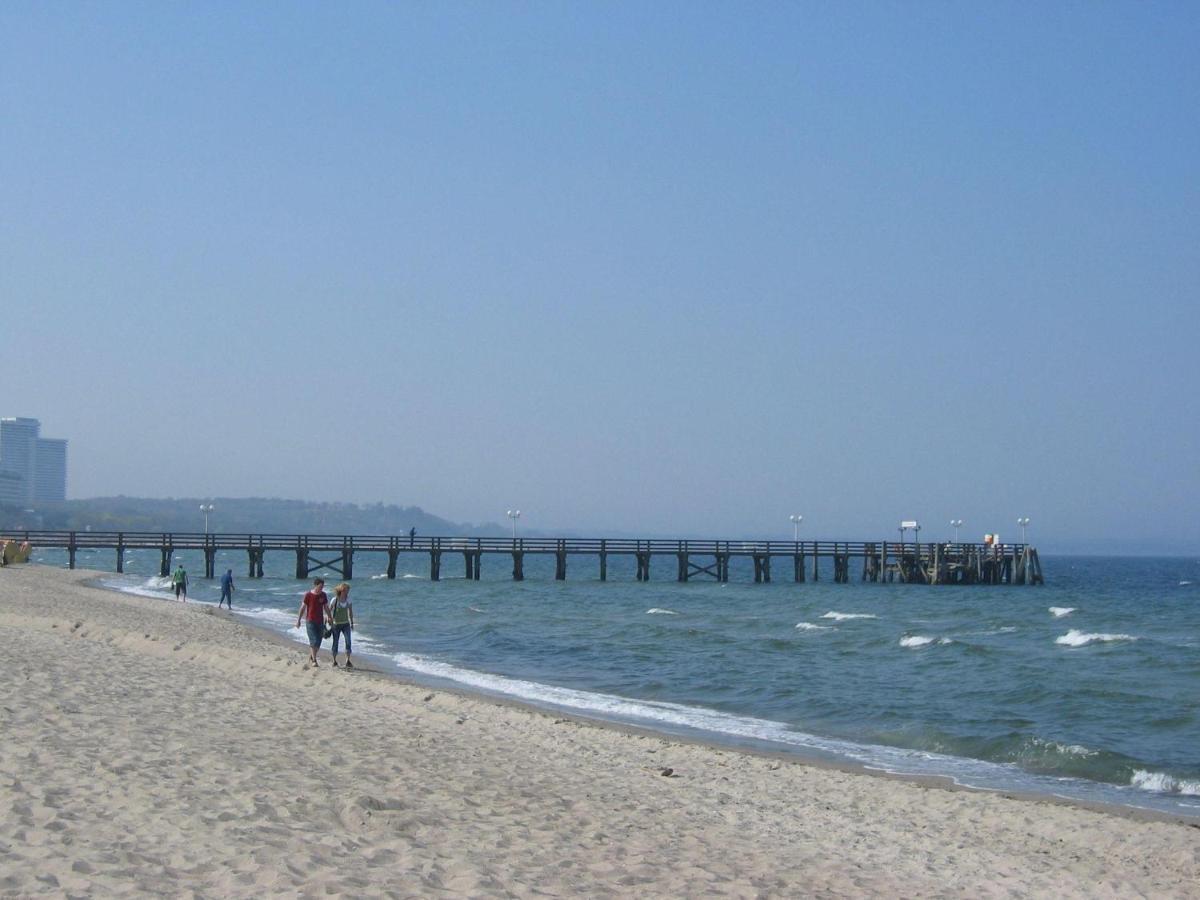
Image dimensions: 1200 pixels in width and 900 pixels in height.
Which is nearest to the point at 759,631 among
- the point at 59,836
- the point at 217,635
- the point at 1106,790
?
the point at 217,635

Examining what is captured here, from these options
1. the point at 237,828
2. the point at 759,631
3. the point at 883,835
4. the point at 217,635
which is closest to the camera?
the point at 237,828

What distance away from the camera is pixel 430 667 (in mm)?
22453

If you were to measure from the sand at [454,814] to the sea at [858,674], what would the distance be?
2449mm

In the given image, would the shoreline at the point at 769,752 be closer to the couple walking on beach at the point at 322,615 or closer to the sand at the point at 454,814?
the sand at the point at 454,814

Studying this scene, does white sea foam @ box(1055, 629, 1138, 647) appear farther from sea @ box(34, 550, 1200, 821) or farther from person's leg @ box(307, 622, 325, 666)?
person's leg @ box(307, 622, 325, 666)

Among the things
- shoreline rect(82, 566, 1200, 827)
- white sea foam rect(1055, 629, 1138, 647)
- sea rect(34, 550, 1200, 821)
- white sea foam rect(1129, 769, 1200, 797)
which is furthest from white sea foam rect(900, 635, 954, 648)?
white sea foam rect(1129, 769, 1200, 797)

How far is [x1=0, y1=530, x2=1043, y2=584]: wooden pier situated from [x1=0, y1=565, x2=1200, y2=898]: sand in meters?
41.6

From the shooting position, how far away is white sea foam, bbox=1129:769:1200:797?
43.6 feet

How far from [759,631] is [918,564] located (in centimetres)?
3606

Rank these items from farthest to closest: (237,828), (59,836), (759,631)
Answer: (759,631)
(237,828)
(59,836)

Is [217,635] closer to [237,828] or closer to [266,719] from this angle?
[266,719]

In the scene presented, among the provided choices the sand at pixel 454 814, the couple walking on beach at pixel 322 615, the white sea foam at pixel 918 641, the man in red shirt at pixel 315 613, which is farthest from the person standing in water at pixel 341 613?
the white sea foam at pixel 918 641

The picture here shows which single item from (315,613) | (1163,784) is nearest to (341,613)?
(315,613)

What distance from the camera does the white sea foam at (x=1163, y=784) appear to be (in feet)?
43.6
